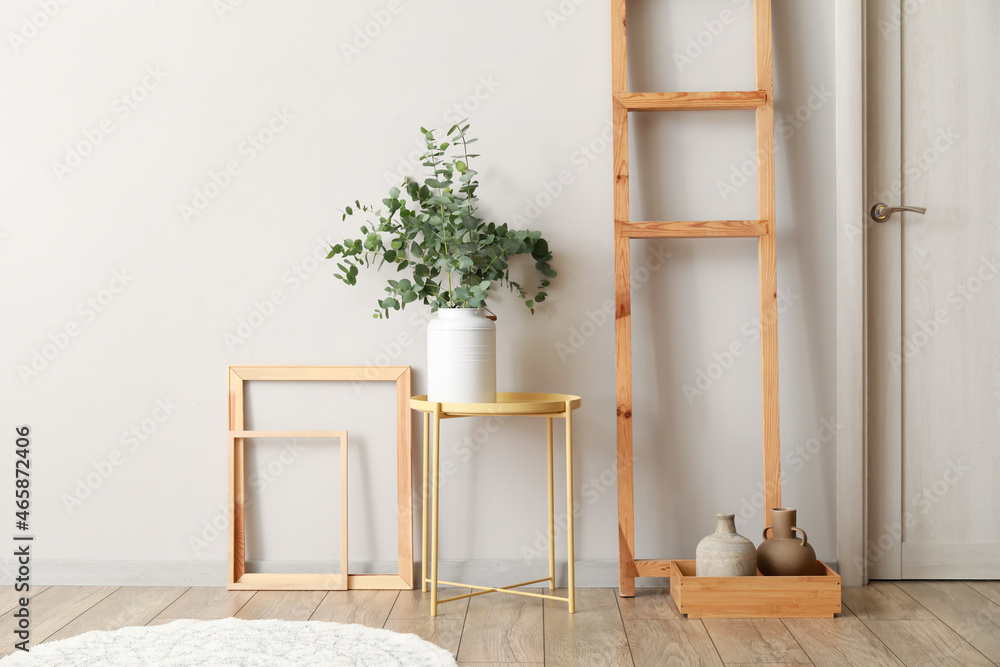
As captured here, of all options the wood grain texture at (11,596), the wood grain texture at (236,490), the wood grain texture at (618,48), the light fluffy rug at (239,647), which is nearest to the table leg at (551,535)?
the light fluffy rug at (239,647)

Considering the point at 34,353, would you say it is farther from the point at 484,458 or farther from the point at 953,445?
the point at 953,445

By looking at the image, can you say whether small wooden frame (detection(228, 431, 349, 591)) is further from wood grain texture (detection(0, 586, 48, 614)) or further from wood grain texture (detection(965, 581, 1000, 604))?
wood grain texture (detection(965, 581, 1000, 604))

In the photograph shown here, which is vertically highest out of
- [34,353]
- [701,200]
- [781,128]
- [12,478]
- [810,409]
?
[781,128]

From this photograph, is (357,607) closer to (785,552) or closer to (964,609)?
(785,552)

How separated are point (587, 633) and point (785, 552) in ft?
1.89

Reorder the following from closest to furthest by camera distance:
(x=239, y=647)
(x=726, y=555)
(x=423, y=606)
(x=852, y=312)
→ 1. (x=239, y=647)
2. (x=726, y=555)
3. (x=423, y=606)
4. (x=852, y=312)

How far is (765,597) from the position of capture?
6.55ft

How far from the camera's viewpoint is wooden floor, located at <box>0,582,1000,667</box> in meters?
1.77

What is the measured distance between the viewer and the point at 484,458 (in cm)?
233

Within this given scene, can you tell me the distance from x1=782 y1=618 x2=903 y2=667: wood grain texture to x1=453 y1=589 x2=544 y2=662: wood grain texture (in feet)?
1.96

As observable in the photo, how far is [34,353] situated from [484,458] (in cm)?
140

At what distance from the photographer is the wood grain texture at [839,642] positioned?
173cm

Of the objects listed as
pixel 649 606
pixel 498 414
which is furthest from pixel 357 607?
pixel 649 606

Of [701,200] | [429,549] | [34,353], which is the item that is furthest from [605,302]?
[34,353]
